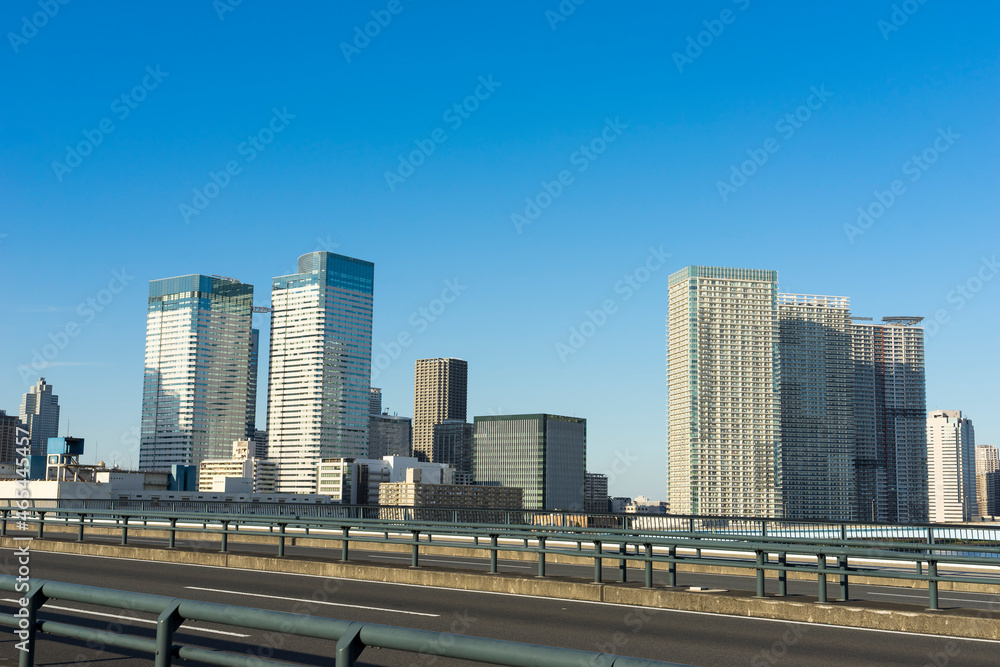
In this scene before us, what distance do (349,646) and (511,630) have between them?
8.07 meters

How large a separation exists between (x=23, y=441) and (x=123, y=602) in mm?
10126

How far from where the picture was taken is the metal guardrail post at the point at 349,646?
5.38 meters

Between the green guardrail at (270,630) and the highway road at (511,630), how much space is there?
93.4 inches

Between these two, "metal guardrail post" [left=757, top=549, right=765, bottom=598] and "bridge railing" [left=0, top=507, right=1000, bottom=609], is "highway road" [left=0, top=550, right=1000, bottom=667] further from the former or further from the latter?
"bridge railing" [left=0, top=507, right=1000, bottom=609]

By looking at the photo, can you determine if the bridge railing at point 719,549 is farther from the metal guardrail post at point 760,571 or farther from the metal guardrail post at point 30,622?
Answer: the metal guardrail post at point 30,622

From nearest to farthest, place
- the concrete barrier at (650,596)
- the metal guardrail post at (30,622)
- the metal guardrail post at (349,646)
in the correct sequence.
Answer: the metal guardrail post at (349,646) < the metal guardrail post at (30,622) < the concrete barrier at (650,596)

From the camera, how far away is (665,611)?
52.6 ft

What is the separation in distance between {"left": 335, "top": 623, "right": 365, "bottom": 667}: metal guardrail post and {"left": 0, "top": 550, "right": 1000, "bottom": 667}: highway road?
555cm

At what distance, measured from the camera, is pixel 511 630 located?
42.8 feet

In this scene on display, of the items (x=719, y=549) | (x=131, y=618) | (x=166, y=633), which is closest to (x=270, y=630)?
(x=166, y=633)

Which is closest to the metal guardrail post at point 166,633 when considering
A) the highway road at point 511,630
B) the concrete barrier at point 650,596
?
the highway road at point 511,630

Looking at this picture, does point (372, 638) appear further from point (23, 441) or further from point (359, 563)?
point (359, 563)

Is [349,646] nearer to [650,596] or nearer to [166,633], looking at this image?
[166,633]

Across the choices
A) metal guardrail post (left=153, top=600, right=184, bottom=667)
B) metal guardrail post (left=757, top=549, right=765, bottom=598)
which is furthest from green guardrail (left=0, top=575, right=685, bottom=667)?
metal guardrail post (left=757, top=549, right=765, bottom=598)
